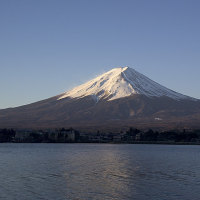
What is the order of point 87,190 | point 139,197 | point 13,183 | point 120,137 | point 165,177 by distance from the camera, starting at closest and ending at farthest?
1. point 139,197
2. point 87,190
3. point 13,183
4. point 165,177
5. point 120,137

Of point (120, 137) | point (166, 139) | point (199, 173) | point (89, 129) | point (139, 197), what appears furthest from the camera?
point (89, 129)

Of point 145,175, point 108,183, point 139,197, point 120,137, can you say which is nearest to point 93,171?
point 145,175

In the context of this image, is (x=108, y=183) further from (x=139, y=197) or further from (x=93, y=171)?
(x=93, y=171)

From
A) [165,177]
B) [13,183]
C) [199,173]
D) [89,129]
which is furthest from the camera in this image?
[89,129]

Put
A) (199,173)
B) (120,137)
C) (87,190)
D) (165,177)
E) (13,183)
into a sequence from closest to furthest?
(87,190), (13,183), (165,177), (199,173), (120,137)

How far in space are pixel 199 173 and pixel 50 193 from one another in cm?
1953

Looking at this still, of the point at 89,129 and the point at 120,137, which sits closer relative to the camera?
the point at 120,137

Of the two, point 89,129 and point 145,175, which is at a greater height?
point 89,129

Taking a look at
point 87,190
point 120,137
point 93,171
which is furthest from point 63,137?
point 87,190

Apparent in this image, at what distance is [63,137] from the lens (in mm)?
155125

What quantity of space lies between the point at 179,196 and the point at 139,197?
2949mm

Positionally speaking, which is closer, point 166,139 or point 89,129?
point 166,139

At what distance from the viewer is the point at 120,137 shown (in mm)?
162750

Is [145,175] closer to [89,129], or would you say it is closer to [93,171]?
[93,171]
